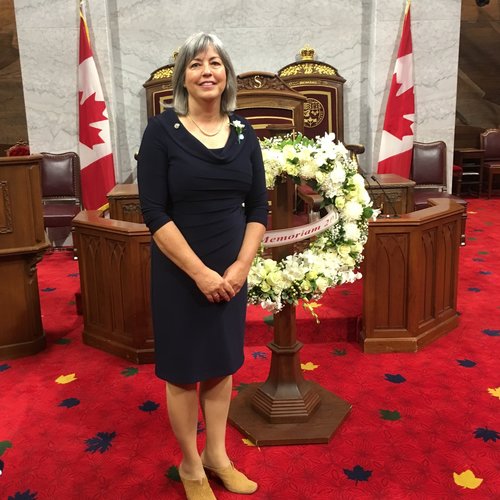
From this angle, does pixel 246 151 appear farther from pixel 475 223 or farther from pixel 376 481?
pixel 475 223

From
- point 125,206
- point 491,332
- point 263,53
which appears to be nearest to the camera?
point 491,332

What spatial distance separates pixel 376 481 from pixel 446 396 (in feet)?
3.01

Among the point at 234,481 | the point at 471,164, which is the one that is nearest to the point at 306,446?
the point at 234,481

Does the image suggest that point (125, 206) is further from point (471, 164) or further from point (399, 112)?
point (471, 164)

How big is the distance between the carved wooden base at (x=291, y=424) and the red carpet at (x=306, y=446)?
42 millimetres

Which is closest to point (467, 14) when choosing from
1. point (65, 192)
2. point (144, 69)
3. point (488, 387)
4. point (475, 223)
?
point (475, 223)

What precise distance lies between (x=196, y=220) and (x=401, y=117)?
18.7 feet

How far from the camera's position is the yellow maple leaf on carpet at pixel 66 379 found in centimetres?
354

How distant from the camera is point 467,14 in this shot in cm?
1002

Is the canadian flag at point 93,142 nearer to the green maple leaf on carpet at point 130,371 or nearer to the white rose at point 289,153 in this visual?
the green maple leaf on carpet at point 130,371

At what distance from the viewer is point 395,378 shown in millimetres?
3482

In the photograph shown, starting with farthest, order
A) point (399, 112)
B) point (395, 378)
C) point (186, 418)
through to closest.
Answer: point (399, 112), point (395, 378), point (186, 418)

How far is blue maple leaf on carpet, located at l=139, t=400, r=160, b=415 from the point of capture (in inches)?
125

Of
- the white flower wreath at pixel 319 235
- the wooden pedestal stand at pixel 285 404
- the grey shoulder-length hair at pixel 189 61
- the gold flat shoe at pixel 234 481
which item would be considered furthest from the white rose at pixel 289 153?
the gold flat shoe at pixel 234 481
